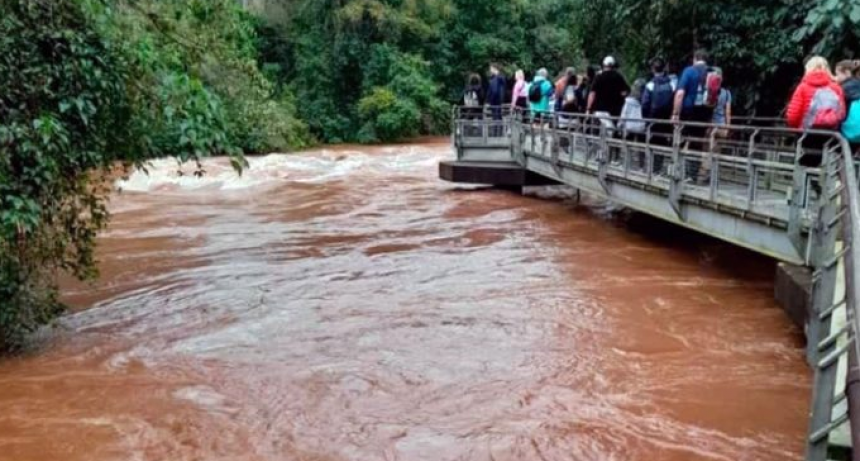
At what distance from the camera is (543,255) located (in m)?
12.8

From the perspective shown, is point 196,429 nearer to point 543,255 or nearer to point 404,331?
point 404,331

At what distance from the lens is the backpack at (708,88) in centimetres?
1060

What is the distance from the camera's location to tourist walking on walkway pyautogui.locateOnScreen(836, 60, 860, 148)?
8.05 metres

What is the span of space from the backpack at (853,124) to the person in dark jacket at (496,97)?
11.7 m

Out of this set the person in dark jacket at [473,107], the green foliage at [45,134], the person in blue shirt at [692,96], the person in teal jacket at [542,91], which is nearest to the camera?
the green foliage at [45,134]

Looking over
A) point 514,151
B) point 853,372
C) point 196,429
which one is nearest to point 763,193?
point 196,429

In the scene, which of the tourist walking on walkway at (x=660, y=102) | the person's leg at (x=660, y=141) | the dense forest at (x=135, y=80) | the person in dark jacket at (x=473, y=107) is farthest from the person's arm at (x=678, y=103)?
the person in dark jacket at (x=473, y=107)

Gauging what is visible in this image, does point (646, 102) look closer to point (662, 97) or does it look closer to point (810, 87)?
point (662, 97)

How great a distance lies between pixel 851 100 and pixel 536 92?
10355mm

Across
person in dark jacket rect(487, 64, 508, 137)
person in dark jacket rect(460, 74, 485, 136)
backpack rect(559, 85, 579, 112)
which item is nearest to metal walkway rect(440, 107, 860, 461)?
backpack rect(559, 85, 579, 112)

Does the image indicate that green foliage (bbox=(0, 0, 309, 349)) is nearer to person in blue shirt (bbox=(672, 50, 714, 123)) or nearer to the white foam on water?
person in blue shirt (bbox=(672, 50, 714, 123))

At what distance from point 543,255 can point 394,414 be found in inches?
262

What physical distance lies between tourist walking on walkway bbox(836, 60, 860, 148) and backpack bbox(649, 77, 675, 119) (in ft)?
10.6

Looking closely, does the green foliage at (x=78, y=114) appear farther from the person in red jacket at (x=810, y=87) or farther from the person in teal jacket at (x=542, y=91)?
the person in teal jacket at (x=542, y=91)
